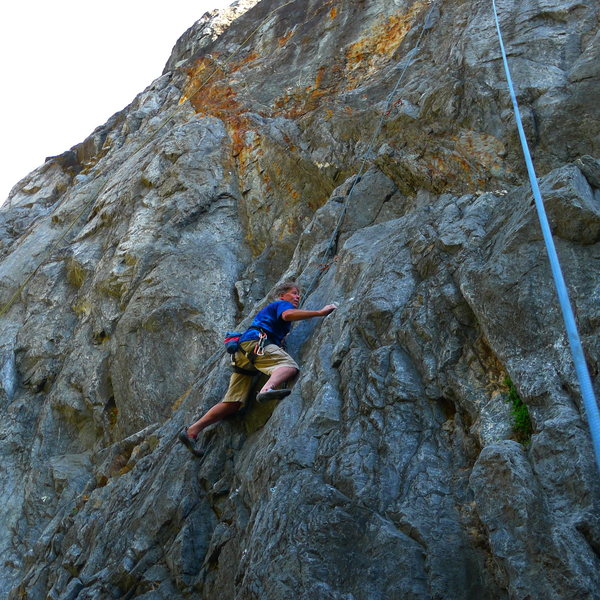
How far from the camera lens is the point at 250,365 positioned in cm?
809

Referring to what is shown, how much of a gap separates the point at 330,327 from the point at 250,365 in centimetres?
115

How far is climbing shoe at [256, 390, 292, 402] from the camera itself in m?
7.28

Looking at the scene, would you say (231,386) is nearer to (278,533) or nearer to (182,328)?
(278,533)

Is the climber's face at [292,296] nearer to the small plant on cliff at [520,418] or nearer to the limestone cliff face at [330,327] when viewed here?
the limestone cliff face at [330,327]

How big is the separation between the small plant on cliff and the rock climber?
2.89 meters

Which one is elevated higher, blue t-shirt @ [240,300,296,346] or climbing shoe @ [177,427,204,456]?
blue t-shirt @ [240,300,296,346]

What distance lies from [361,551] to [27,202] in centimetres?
2324

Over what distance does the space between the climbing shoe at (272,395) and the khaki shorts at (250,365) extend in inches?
16.5

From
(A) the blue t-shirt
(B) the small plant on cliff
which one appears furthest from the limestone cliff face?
(A) the blue t-shirt

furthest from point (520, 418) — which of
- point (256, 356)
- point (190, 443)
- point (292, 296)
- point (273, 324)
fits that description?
point (190, 443)

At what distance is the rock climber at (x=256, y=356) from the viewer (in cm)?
786

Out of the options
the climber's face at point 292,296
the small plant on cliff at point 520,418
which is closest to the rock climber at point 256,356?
the climber's face at point 292,296

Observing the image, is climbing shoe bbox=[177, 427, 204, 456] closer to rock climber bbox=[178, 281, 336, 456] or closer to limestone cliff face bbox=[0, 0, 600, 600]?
rock climber bbox=[178, 281, 336, 456]

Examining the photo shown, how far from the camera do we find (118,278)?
14148mm
